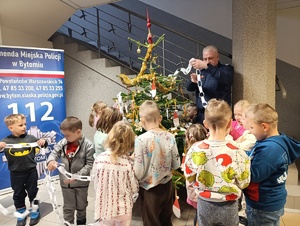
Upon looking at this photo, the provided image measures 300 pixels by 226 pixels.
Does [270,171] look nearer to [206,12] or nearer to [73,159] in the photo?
[73,159]

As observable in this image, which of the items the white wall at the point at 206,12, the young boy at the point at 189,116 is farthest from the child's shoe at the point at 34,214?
the white wall at the point at 206,12

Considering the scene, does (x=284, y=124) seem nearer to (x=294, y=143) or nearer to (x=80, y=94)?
(x=294, y=143)

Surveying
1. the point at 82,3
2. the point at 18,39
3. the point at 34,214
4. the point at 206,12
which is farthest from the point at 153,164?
the point at 206,12

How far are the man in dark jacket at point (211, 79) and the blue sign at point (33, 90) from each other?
2008 millimetres

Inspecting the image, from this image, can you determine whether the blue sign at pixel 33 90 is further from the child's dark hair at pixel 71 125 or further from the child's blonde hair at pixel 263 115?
the child's blonde hair at pixel 263 115

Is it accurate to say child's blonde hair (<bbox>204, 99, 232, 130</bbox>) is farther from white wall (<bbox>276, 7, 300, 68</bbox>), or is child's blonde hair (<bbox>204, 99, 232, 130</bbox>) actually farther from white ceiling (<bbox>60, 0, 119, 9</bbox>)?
white wall (<bbox>276, 7, 300, 68</bbox>)

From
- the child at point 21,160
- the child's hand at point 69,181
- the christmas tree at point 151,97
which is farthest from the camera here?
the child at point 21,160

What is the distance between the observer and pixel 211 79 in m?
2.52

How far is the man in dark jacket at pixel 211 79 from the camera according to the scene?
8.21ft

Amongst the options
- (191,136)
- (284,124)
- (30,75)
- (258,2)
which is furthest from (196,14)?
(191,136)

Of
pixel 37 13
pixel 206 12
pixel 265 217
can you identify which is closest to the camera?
pixel 265 217

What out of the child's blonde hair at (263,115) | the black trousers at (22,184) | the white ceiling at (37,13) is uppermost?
the white ceiling at (37,13)

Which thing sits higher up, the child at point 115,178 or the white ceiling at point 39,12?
the white ceiling at point 39,12

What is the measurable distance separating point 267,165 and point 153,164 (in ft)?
2.38
